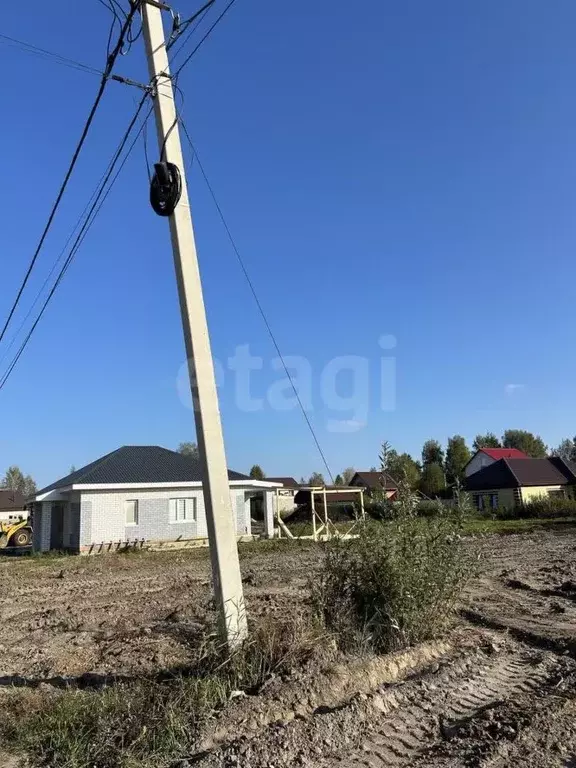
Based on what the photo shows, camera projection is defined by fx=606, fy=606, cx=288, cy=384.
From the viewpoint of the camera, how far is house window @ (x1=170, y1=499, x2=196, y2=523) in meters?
24.7

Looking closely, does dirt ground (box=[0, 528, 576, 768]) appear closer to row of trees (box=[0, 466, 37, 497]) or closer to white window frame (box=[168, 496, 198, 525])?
white window frame (box=[168, 496, 198, 525])

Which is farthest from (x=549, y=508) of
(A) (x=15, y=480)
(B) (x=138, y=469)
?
(A) (x=15, y=480)

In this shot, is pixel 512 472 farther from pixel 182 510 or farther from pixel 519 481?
pixel 182 510

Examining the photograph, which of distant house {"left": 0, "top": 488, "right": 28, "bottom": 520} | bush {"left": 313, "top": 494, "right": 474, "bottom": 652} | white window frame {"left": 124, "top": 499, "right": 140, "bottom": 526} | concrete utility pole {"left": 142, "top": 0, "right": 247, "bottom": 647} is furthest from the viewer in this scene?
distant house {"left": 0, "top": 488, "right": 28, "bottom": 520}

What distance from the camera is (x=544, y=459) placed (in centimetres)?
4716

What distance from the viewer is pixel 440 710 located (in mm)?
4379

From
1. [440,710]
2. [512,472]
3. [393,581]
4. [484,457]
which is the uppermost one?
[484,457]

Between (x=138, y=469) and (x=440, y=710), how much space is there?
882 inches

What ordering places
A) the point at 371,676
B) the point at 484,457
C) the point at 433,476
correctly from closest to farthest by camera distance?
the point at 371,676, the point at 433,476, the point at 484,457

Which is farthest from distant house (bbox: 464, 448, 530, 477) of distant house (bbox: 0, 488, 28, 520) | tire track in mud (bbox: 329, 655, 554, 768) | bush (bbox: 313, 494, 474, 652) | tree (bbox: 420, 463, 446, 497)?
→ tire track in mud (bbox: 329, 655, 554, 768)

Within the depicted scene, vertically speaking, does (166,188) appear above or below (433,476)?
below

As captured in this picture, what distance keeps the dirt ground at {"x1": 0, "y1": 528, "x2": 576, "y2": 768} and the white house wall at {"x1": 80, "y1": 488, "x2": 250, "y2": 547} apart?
38.0 feet

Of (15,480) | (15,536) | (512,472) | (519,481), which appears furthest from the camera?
(15,480)

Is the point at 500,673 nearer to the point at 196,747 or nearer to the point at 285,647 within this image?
the point at 285,647
